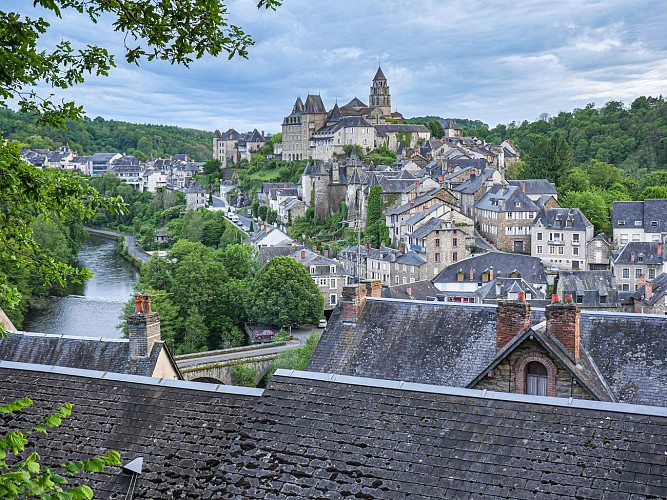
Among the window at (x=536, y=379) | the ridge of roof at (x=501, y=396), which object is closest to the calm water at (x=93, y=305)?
the window at (x=536, y=379)

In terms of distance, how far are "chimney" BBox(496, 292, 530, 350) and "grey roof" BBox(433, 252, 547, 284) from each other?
137ft

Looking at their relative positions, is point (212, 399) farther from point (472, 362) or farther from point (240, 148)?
point (240, 148)

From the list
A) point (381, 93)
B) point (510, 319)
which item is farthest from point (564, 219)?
point (381, 93)

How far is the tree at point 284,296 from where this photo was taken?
54781 mm

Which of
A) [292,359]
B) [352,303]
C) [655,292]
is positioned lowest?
[292,359]

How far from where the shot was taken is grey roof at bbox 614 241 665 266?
195ft

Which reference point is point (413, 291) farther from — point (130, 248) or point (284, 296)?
point (130, 248)

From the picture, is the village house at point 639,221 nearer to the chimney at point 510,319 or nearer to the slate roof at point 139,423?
the chimney at point 510,319

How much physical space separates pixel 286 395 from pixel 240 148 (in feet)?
436

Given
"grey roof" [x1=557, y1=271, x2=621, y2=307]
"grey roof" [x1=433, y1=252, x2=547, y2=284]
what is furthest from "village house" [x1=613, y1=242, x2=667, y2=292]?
"grey roof" [x1=557, y1=271, x2=621, y2=307]

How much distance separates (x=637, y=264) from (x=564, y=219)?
9.81 metres

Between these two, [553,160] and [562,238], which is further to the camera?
[553,160]

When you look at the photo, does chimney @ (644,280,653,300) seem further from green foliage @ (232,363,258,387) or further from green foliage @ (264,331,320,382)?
green foliage @ (232,363,258,387)

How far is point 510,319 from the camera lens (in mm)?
17016
